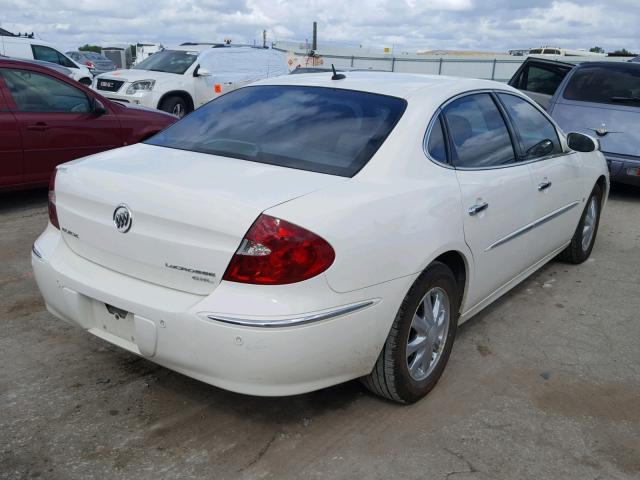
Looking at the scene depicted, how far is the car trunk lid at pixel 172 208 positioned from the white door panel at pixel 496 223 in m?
0.89

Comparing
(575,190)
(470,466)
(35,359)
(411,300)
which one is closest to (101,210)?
(35,359)

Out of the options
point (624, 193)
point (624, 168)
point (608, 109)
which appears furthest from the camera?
point (624, 193)

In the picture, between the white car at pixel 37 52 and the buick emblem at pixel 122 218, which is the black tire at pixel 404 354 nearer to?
the buick emblem at pixel 122 218

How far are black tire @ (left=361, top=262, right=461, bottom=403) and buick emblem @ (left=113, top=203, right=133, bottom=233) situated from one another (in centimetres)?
121

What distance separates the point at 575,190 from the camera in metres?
4.79

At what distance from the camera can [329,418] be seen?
301 centimetres

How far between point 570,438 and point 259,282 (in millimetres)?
1604

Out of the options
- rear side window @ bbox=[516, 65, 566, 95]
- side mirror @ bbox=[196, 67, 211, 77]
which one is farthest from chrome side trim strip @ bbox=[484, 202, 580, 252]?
side mirror @ bbox=[196, 67, 211, 77]

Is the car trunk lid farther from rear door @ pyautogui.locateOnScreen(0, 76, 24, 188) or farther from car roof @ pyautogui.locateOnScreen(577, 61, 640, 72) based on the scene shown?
car roof @ pyautogui.locateOnScreen(577, 61, 640, 72)

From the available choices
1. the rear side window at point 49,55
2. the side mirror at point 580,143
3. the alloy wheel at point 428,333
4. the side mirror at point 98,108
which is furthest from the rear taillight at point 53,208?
the rear side window at point 49,55

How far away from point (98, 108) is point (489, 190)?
16.6ft

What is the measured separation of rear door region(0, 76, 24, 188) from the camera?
6.27 meters

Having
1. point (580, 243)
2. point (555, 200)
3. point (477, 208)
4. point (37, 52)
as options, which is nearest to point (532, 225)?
point (555, 200)

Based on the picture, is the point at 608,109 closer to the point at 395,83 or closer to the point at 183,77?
the point at 395,83
